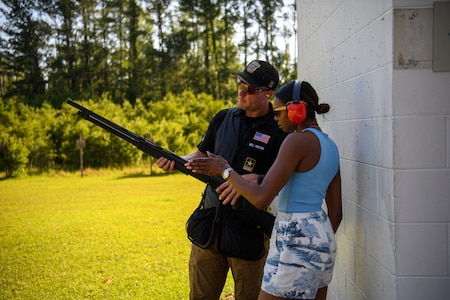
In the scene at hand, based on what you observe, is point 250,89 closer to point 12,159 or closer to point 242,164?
point 242,164

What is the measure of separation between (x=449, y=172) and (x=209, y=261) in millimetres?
1686

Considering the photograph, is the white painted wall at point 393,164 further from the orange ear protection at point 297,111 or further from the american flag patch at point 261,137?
the american flag patch at point 261,137

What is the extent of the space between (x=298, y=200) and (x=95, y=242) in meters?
6.66

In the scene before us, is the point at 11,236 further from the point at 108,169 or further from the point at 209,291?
the point at 108,169

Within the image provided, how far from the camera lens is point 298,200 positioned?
2180mm

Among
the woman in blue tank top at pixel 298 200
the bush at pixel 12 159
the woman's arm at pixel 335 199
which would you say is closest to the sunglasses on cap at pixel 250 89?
the woman in blue tank top at pixel 298 200

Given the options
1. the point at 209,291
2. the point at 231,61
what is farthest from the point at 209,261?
the point at 231,61

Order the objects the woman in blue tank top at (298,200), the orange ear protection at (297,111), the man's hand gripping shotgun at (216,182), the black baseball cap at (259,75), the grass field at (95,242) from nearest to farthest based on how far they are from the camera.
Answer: the woman in blue tank top at (298,200), the orange ear protection at (297,111), the man's hand gripping shotgun at (216,182), the black baseball cap at (259,75), the grass field at (95,242)

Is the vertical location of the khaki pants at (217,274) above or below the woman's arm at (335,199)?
below

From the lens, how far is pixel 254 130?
125 inches

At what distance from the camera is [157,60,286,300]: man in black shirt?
10.2 feet

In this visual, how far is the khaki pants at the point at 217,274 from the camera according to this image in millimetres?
3172

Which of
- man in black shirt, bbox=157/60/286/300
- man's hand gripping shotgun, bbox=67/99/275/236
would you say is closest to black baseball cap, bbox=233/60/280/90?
man in black shirt, bbox=157/60/286/300

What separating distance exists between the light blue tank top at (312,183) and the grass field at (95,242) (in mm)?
3594
